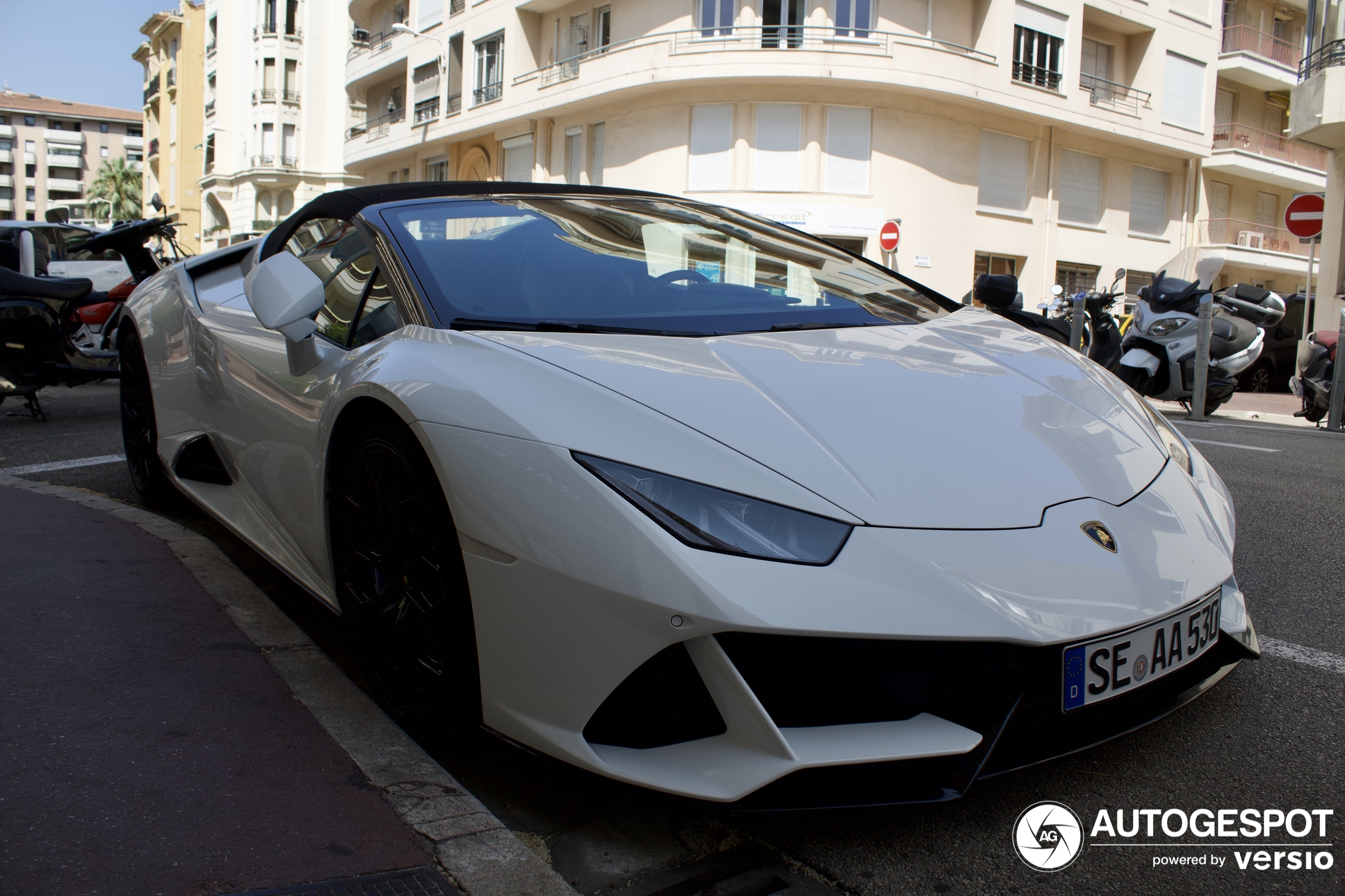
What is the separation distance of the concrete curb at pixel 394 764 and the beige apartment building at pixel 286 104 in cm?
4226

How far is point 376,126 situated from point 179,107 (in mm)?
27281

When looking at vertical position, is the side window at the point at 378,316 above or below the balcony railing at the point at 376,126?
below

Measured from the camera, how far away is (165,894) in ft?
5.18

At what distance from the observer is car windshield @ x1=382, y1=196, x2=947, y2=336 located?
2.31 metres

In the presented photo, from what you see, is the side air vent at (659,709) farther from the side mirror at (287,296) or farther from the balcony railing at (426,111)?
the balcony railing at (426,111)

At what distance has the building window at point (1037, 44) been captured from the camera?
912 inches

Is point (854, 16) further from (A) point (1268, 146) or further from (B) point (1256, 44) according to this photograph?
(A) point (1268, 146)

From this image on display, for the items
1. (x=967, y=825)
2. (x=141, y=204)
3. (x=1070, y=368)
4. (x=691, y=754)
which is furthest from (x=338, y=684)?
(x=141, y=204)

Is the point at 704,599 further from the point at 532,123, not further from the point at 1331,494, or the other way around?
the point at 532,123

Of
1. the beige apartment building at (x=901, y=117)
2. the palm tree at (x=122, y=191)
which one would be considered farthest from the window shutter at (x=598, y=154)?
the palm tree at (x=122, y=191)

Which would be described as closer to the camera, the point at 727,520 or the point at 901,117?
the point at 727,520

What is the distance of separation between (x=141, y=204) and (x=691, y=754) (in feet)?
265

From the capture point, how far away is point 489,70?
27.6 m

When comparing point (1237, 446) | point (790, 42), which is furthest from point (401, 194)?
point (790, 42)
